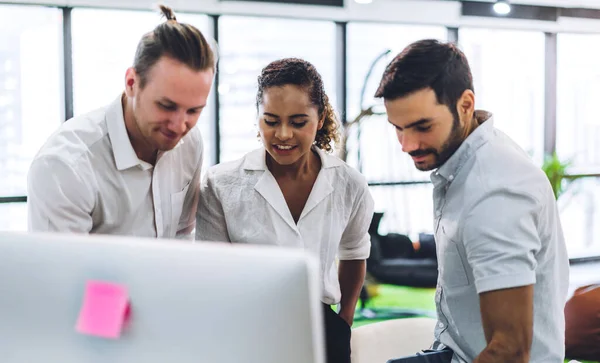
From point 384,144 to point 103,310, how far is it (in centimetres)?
608

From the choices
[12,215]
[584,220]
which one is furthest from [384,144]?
[12,215]

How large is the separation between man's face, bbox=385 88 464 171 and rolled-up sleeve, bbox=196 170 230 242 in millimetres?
648

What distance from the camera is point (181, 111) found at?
1531 mm

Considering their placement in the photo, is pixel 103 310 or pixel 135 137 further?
pixel 135 137

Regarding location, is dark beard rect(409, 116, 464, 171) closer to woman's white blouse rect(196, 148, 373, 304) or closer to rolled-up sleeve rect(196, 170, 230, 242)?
woman's white blouse rect(196, 148, 373, 304)

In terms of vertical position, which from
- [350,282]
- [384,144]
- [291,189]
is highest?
[384,144]

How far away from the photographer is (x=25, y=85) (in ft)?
17.3

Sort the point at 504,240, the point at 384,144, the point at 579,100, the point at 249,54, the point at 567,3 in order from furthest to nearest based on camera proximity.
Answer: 1. the point at 579,100
2. the point at 567,3
3. the point at 384,144
4. the point at 249,54
5. the point at 504,240

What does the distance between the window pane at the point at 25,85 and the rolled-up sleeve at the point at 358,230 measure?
3.94 metres

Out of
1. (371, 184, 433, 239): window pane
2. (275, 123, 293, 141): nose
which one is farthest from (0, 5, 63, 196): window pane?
(275, 123, 293, 141): nose

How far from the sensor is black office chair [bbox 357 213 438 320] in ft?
17.8

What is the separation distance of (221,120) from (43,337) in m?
5.15

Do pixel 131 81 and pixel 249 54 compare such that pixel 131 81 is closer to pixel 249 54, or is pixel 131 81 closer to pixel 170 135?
pixel 170 135

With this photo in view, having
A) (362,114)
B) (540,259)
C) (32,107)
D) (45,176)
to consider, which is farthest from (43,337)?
(32,107)
